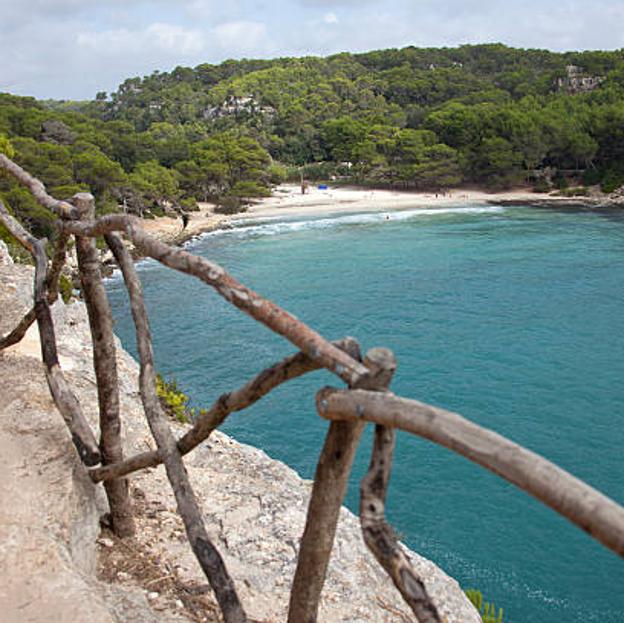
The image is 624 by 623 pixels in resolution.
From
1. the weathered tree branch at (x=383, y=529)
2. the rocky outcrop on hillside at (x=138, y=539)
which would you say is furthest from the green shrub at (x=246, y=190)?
the weathered tree branch at (x=383, y=529)

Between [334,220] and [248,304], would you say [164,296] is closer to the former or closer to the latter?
[334,220]

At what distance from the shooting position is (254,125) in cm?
7250

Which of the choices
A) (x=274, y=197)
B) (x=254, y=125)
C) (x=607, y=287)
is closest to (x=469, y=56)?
(x=254, y=125)

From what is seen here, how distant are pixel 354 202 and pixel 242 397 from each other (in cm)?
4879

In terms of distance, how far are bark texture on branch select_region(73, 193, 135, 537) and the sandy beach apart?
123 ft

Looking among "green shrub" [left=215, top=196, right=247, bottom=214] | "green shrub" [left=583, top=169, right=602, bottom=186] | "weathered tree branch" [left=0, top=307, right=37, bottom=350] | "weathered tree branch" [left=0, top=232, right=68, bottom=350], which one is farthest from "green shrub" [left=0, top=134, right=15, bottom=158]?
"green shrub" [left=583, top=169, right=602, bottom=186]

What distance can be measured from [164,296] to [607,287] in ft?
59.0

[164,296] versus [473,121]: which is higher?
[473,121]

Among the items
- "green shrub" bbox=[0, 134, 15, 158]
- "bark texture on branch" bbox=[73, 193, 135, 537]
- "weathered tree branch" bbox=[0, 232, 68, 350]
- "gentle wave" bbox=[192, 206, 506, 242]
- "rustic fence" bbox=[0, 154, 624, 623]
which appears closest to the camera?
"rustic fence" bbox=[0, 154, 624, 623]

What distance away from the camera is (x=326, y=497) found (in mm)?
2705

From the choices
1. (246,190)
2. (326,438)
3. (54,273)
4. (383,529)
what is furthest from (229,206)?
(383,529)

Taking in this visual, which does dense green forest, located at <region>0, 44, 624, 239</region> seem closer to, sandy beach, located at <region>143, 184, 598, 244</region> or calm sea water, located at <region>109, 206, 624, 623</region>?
sandy beach, located at <region>143, 184, 598, 244</region>

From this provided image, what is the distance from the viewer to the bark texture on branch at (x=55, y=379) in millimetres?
4418

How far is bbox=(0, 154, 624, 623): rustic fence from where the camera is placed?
74.4 inches
